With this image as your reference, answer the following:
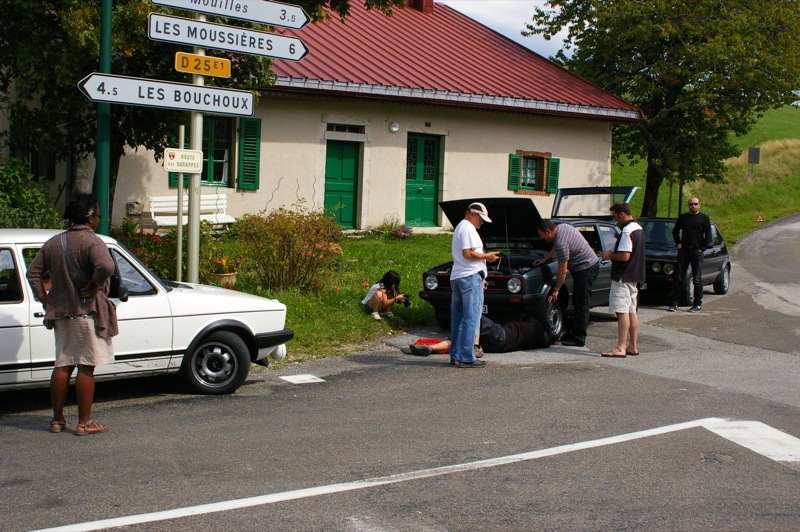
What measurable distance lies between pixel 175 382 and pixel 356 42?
610 inches

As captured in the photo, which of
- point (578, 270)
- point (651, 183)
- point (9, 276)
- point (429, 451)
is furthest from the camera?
point (651, 183)

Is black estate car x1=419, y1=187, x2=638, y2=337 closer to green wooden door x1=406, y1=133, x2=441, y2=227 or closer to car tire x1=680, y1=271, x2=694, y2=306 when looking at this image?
car tire x1=680, y1=271, x2=694, y2=306

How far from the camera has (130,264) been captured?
744cm

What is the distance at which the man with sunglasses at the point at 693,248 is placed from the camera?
1414 centimetres

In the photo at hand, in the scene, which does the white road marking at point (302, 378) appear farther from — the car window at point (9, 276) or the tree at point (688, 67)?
the tree at point (688, 67)

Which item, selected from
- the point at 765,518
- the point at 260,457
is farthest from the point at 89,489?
the point at 765,518

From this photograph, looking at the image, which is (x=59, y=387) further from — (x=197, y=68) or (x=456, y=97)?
(x=456, y=97)

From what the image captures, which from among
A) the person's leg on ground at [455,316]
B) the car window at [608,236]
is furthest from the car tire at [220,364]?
the car window at [608,236]

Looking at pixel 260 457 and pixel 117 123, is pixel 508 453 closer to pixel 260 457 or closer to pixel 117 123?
pixel 260 457

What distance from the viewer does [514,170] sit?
75.4ft

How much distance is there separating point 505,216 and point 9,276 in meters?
6.29

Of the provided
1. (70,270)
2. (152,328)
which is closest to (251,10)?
(152,328)

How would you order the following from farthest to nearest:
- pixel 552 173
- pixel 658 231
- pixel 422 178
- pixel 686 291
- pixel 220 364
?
pixel 552 173 < pixel 422 178 < pixel 658 231 < pixel 686 291 < pixel 220 364

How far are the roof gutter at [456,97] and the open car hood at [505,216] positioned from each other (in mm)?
7640
